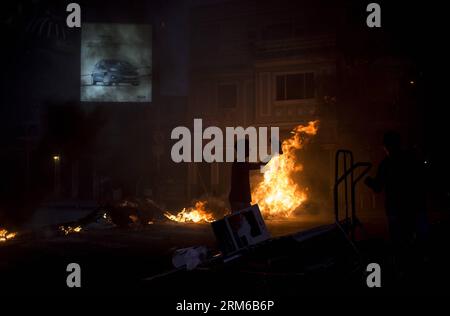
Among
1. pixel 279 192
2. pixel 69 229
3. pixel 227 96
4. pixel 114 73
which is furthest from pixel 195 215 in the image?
pixel 114 73

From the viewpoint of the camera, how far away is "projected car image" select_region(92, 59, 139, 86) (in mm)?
33438

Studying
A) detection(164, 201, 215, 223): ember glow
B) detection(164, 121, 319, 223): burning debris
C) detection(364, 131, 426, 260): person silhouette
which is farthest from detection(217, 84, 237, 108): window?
detection(364, 131, 426, 260): person silhouette

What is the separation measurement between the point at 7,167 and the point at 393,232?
109 feet

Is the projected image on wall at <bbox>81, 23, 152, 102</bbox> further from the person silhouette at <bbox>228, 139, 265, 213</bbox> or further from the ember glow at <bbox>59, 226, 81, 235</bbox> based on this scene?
the person silhouette at <bbox>228, 139, 265, 213</bbox>

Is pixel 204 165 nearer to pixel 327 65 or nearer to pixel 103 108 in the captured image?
pixel 327 65

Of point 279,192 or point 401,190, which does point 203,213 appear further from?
point 401,190

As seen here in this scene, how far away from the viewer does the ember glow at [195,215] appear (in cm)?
1759

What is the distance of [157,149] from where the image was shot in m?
27.6

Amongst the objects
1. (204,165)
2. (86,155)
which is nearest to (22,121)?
(86,155)

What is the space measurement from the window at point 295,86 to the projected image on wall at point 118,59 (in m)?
10.9

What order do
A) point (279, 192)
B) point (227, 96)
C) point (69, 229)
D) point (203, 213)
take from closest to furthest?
point (69, 229), point (203, 213), point (279, 192), point (227, 96)

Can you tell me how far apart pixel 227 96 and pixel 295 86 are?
14.2 feet

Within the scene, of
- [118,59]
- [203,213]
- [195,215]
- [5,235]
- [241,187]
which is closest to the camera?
[241,187]

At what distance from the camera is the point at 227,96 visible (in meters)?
27.9
